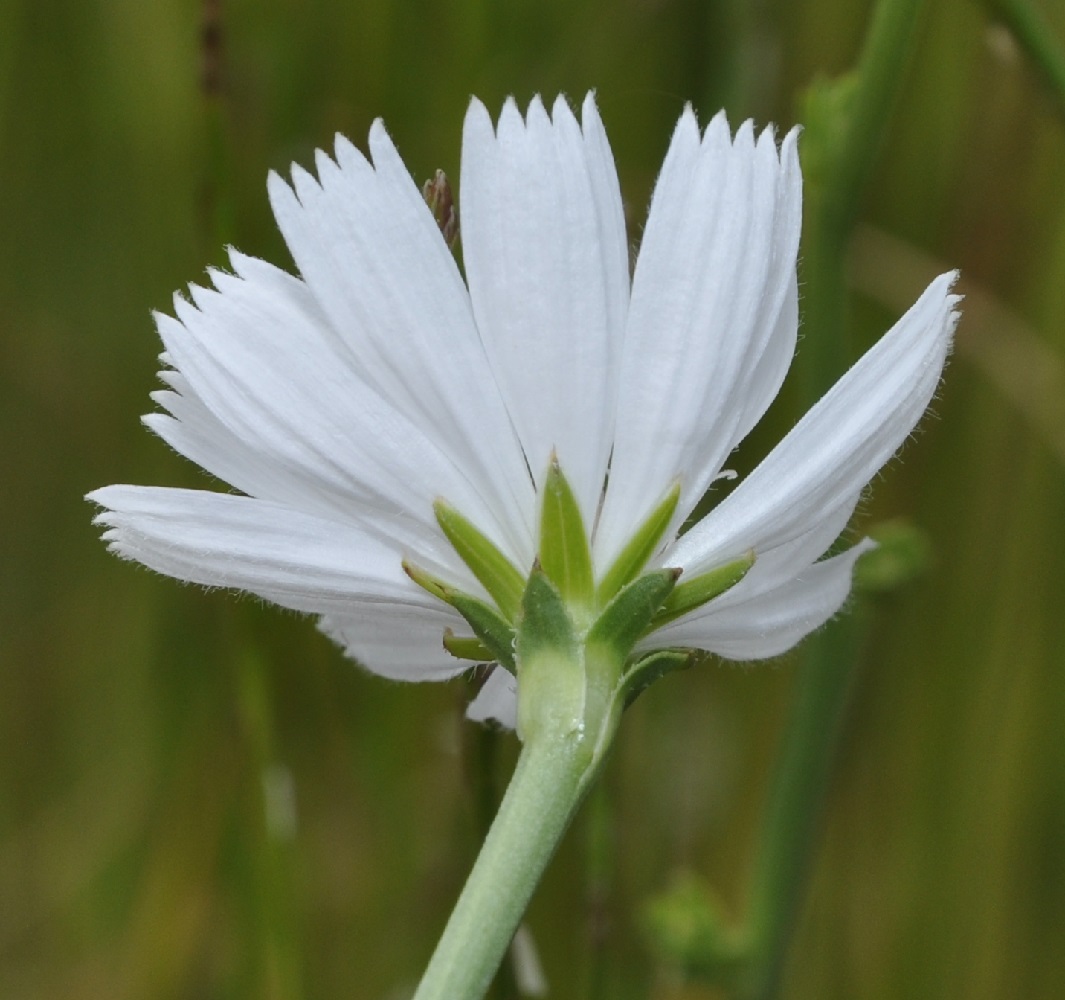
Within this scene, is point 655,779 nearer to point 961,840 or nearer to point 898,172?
point 961,840

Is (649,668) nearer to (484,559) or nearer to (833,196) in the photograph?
A: (484,559)

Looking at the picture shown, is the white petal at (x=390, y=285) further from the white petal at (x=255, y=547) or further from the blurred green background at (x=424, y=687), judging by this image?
the blurred green background at (x=424, y=687)

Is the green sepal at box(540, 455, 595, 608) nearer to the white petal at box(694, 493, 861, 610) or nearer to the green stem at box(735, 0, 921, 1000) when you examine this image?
the white petal at box(694, 493, 861, 610)

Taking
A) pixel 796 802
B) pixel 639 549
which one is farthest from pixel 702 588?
pixel 796 802

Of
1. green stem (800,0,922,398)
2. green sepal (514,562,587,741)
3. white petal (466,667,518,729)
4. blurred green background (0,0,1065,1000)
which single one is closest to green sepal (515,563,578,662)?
green sepal (514,562,587,741)

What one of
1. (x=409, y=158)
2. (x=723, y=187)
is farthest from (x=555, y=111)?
(x=409, y=158)

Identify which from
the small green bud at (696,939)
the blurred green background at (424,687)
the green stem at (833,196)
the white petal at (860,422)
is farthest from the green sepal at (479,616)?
the blurred green background at (424,687)
